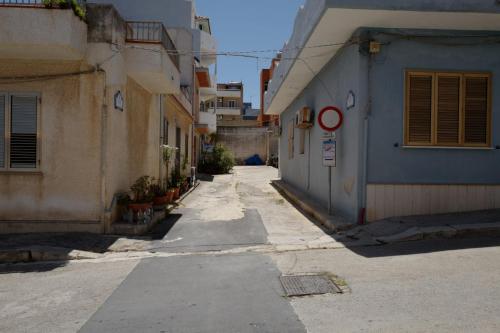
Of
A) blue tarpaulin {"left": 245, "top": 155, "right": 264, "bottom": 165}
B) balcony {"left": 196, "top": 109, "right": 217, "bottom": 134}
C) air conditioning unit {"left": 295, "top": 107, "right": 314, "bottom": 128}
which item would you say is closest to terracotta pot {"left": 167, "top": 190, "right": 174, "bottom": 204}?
air conditioning unit {"left": 295, "top": 107, "right": 314, "bottom": 128}

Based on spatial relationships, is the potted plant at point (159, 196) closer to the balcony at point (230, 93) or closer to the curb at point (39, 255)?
the curb at point (39, 255)

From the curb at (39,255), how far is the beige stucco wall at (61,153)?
1.44 meters

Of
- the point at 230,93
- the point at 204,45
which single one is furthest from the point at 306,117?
the point at 230,93

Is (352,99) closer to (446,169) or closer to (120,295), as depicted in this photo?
(446,169)

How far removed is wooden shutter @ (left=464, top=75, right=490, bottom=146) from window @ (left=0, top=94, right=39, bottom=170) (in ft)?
28.6

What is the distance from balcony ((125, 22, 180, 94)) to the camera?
916 centimetres

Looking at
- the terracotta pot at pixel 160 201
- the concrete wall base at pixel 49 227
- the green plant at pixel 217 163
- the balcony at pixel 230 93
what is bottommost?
the concrete wall base at pixel 49 227

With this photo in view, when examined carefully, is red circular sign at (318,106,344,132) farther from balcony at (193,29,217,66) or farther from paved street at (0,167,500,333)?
balcony at (193,29,217,66)

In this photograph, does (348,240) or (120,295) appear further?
(348,240)

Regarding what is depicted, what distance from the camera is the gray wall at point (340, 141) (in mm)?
8562

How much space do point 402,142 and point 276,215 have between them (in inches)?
157

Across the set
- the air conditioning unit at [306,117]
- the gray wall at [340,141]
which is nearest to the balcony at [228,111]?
the gray wall at [340,141]

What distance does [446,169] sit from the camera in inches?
334

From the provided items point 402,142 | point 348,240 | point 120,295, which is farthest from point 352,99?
point 120,295
